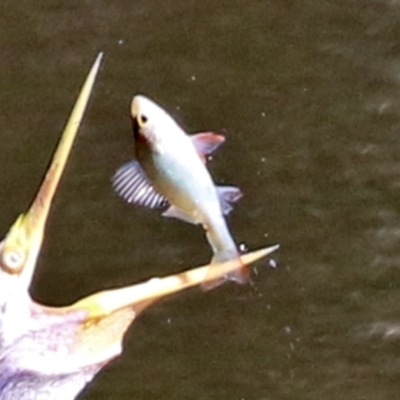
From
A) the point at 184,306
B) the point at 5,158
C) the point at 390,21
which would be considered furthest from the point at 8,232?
the point at 390,21

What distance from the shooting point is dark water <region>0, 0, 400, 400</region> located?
5.26 feet

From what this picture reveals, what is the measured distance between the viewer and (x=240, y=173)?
1630mm

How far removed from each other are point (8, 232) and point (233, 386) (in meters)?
0.29

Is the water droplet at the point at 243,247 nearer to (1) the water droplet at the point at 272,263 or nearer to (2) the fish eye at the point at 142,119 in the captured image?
(1) the water droplet at the point at 272,263

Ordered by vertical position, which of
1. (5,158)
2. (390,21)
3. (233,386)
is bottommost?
(233,386)

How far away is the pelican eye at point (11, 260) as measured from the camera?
160 centimetres

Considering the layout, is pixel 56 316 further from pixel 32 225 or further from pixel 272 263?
pixel 272 263

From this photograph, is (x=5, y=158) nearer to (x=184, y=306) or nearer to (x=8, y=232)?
(x=8, y=232)

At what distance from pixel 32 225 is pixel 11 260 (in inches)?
1.6

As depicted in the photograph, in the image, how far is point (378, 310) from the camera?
1.68 meters

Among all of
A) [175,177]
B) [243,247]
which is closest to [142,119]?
[175,177]

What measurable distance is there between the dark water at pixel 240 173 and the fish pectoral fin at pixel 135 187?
12 mm

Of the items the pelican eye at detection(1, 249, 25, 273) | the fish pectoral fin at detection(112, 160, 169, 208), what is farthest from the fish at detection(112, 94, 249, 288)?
the pelican eye at detection(1, 249, 25, 273)

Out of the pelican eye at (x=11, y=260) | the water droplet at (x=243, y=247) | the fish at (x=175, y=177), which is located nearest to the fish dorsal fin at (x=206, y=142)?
the fish at (x=175, y=177)
